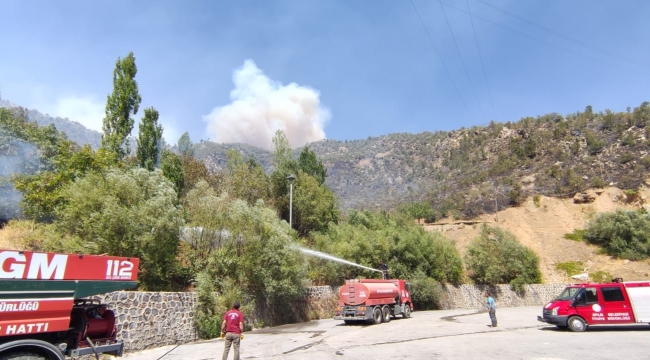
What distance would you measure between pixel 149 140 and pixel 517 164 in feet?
238

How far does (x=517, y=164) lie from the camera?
78125 mm

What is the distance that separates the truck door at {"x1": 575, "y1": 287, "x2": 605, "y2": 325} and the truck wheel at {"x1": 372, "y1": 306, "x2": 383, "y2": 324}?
10484 millimetres

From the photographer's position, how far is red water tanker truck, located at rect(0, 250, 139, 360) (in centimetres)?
658

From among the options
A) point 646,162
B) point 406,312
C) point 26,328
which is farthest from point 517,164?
point 26,328

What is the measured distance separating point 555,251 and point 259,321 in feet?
157

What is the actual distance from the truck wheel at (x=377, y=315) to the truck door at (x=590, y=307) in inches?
413

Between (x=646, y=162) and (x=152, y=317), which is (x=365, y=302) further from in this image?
(x=646, y=162)

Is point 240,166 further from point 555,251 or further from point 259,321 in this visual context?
point 555,251

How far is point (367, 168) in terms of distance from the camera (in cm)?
13162

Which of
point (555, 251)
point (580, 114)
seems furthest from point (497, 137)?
point (555, 251)

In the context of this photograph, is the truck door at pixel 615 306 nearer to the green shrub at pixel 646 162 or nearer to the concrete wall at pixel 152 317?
the concrete wall at pixel 152 317

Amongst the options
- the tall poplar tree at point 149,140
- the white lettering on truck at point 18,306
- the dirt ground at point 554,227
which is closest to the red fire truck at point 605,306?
the white lettering on truck at point 18,306

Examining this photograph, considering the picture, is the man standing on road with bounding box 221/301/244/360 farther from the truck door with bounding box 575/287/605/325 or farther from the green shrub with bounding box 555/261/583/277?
the green shrub with bounding box 555/261/583/277

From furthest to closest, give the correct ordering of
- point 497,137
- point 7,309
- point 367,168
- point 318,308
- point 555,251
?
1. point 367,168
2. point 497,137
3. point 555,251
4. point 318,308
5. point 7,309
